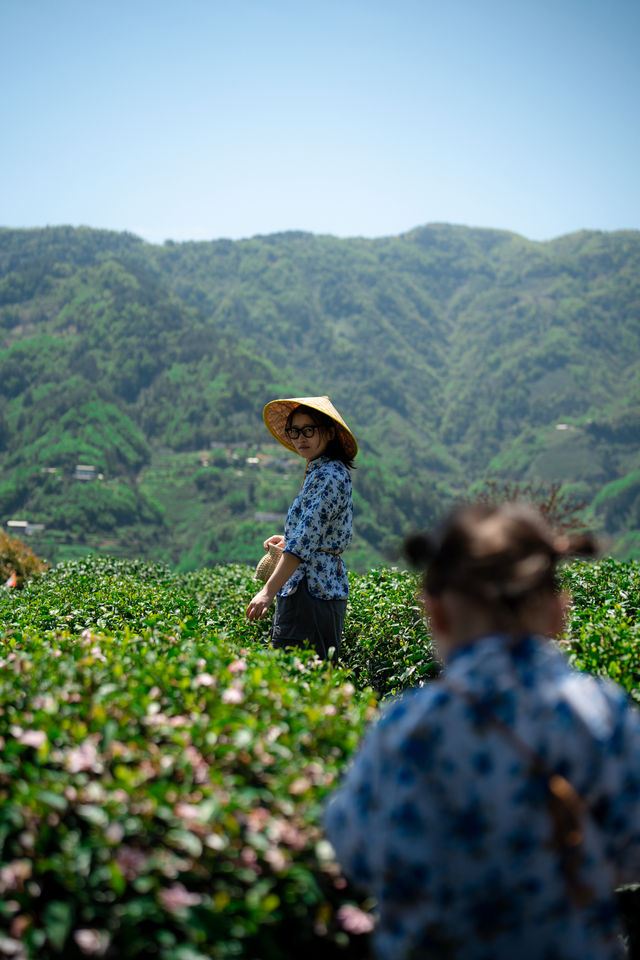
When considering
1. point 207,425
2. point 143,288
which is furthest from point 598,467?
point 143,288

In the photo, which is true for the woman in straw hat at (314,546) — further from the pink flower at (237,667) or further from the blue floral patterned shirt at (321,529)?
the pink flower at (237,667)

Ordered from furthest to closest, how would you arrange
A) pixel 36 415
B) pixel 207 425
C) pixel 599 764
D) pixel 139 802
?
pixel 207 425
pixel 36 415
pixel 139 802
pixel 599 764

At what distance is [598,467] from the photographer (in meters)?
93.9

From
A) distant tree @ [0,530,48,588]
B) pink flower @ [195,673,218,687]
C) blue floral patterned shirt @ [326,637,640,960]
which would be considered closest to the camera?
blue floral patterned shirt @ [326,637,640,960]

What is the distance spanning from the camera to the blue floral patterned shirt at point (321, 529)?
388 centimetres

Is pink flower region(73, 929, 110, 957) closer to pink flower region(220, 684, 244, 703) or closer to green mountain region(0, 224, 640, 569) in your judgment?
pink flower region(220, 684, 244, 703)

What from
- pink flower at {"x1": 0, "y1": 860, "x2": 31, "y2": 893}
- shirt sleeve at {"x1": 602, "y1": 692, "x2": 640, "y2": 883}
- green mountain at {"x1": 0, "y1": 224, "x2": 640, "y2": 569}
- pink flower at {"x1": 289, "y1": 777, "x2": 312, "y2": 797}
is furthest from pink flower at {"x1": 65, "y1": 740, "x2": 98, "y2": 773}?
green mountain at {"x1": 0, "y1": 224, "x2": 640, "y2": 569}

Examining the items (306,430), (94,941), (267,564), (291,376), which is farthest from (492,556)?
(291,376)

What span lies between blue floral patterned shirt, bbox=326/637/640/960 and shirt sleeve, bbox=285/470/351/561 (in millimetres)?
2281

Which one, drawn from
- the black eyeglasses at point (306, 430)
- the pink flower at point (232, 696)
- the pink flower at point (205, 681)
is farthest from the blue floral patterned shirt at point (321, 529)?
the pink flower at point (232, 696)

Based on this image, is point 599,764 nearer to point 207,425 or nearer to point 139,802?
point 139,802

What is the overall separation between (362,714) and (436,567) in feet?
3.24

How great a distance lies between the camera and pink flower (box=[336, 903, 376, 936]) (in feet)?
5.72

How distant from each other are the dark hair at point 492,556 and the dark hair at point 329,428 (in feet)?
7.98
